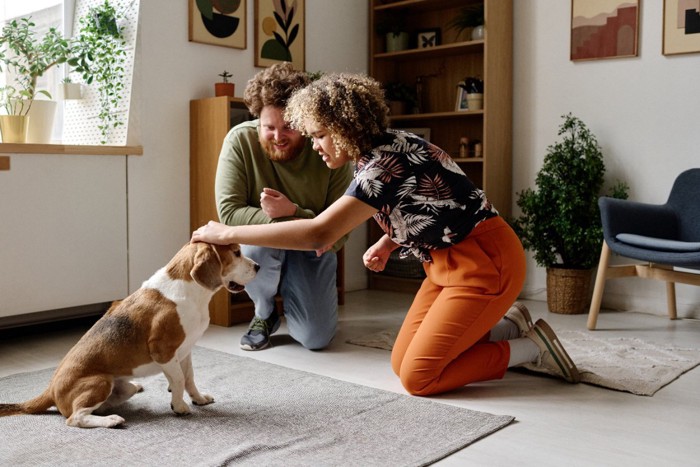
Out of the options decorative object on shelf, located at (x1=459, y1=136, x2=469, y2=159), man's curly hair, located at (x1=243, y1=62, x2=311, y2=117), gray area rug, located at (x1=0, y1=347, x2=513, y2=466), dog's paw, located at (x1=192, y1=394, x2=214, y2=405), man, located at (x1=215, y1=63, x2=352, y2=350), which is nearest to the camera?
gray area rug, located at (x1=0, y1=347, x2=513, y2=466)

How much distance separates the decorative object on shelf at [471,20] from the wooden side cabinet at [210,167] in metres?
1.47

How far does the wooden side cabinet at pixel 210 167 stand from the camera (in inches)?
140

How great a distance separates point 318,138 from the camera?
2.19 metres

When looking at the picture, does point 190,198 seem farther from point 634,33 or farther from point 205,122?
point 634,33

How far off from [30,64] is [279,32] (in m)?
1.38

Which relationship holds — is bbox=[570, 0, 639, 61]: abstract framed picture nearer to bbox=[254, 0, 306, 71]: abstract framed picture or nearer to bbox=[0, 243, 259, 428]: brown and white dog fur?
bbox=[254, 0, 306, 71]: abstract framed picture

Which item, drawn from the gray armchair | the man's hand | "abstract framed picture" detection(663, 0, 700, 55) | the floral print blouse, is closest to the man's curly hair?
the man's hand

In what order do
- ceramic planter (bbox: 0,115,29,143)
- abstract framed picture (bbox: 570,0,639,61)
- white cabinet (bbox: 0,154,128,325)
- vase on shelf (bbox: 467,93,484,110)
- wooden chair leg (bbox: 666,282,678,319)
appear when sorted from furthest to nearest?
vase on shelf (bbox: 467,93,484,110) < abstract framed picture (bbox: 570,0,639,61) < wooden chair leg (bbox: 666,282,678,319) < ceramic planter (bbox: 0,115,29,143) < white cabinet (bbox: 0,154,128,325)

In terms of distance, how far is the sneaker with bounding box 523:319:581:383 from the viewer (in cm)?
250

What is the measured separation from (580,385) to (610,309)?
1.66 m

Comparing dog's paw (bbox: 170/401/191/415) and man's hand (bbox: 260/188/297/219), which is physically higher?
man's hand (bbox: 260/188/297/219)

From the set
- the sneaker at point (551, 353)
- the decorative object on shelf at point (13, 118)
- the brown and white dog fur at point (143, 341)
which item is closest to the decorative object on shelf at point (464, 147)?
the sneaker at point (551, 353)

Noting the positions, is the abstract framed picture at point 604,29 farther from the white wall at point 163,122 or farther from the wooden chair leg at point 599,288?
the white wall at point 163,122

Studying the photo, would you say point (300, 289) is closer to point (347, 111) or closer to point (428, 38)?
point (347, 111)
